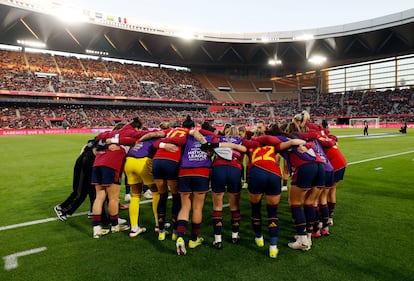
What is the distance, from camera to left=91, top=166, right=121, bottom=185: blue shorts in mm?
4891

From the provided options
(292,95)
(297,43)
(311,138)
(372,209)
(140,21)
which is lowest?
(372,209)

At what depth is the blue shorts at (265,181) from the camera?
417 centimetres

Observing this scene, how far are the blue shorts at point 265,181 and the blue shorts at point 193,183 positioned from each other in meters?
0.76

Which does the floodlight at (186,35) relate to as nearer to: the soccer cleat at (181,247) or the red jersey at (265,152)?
the red jersey at (265,152)

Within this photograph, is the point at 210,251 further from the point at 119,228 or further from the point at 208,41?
the point at 208,41

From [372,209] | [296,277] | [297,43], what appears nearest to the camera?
[296,277]

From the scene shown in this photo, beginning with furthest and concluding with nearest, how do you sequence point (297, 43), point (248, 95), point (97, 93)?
point (248, 95), point (297, 43), point (97, 93)

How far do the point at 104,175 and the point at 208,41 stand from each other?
62.6 meters

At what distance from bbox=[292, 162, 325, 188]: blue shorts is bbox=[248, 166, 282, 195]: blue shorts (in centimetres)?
42

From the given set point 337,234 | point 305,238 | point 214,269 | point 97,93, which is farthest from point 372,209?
point 97,93

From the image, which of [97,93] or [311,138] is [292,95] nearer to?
[97,93]

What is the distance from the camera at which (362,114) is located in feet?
191

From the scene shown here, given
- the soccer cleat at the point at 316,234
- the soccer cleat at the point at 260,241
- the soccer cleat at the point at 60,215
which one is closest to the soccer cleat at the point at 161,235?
the soccer cleat at the point at 260,241

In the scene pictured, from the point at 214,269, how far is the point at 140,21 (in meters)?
59.9
